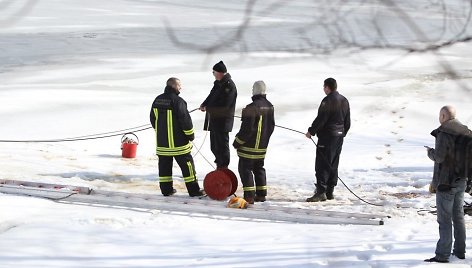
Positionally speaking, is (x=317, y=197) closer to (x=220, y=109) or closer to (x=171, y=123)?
(x=220, y=109)

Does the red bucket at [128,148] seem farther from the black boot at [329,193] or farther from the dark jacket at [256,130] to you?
the black boot at [329,193]

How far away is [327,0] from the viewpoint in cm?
283

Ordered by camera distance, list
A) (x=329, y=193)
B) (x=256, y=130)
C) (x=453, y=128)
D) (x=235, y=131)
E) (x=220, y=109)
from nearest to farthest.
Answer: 1. (x=453, y=128)
2. (x=256, y=130)
3. (x=220, y=109)
4. (x=329, y=193)
5. (x=235, y=131)

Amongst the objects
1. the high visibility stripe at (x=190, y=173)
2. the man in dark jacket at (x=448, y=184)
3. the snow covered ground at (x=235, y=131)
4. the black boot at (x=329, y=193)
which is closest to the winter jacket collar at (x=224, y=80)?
the snow covered ground at (x=235, y=131)

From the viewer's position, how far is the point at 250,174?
8.86 m

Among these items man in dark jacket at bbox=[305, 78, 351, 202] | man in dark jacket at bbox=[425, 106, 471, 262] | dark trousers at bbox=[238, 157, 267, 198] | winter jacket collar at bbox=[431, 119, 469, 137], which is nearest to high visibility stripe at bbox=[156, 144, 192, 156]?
dark trousers at bbox=[238, 157, 267, 198]

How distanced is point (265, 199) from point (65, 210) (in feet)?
7.72

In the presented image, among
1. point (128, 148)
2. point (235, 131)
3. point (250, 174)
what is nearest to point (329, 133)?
point (250, 174)

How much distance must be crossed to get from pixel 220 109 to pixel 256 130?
54 centimetres

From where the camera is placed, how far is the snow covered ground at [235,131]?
130 inches

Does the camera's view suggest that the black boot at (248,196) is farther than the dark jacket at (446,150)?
Yes

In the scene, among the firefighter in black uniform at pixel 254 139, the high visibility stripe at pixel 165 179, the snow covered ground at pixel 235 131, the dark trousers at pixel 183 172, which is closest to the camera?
the snow covered ground at pixel 235 131

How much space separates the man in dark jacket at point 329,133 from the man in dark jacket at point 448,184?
2.34m

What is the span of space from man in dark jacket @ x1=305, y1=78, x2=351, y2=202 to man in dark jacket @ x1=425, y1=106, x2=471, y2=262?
234 centimetres
